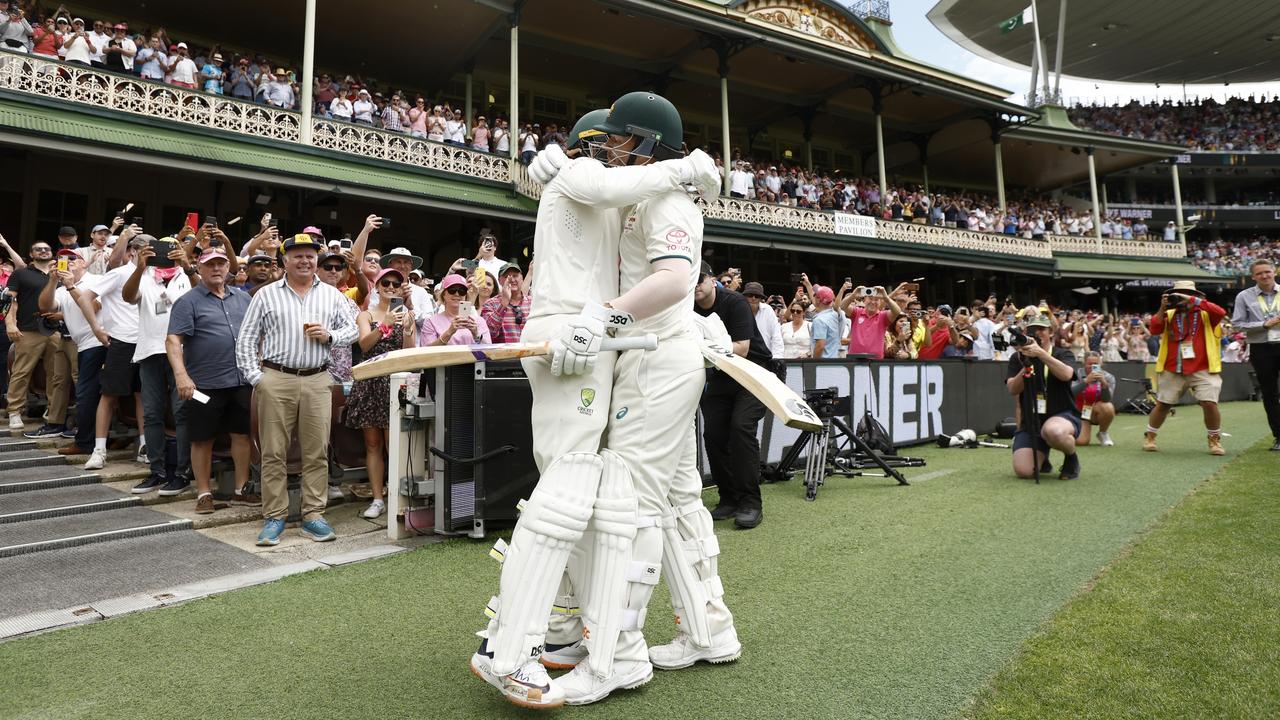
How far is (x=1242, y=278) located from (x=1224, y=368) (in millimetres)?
27211

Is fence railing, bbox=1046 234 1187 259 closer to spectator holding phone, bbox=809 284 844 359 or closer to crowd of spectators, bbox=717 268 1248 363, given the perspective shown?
crowd of spectators, bbox=717 268 1248 363

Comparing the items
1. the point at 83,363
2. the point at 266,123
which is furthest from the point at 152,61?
the point at 83,363

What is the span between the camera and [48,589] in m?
4.14

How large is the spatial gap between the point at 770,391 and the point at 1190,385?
8.64 m

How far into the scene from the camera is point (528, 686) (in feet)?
8.13

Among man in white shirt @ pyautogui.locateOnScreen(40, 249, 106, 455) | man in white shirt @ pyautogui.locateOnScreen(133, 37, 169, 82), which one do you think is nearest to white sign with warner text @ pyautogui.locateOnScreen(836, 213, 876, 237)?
man in white shirt @ pyautogui.locateOnScreen(133, 37, 169, 82)

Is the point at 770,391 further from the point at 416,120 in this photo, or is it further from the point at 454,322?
the point at 416,120

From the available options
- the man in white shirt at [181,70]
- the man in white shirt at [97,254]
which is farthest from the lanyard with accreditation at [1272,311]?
the man in white shirt at [181,70]

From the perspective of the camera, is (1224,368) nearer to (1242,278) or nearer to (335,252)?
(335,252)

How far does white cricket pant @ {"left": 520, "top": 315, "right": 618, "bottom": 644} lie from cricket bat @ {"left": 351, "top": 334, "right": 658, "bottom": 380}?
0.24 ft

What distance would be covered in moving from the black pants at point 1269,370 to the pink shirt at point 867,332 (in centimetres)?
420

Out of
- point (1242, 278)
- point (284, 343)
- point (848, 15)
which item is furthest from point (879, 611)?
point (1242, 278)

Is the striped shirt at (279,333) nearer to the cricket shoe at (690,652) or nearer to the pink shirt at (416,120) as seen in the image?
the cricket shoe at (690,652)

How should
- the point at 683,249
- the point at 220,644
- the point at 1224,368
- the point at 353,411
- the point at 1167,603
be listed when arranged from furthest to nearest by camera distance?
the point at 1224,368 < the point at 353,411 < the point at 1167,603 < the point at 220,644 < the point at 683,249
